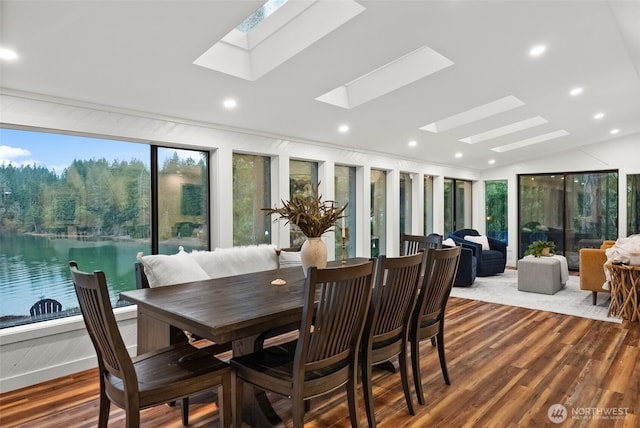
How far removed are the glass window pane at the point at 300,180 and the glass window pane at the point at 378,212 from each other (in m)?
1.38

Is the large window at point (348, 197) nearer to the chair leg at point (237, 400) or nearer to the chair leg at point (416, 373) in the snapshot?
the chair leg at point (416, 373)

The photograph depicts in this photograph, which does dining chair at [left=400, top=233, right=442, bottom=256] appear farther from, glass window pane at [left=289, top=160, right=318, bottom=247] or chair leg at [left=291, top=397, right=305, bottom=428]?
chair leg at [left=291, top=397, right=305, bottom=428]

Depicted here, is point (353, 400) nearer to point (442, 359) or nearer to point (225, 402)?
point (225, 402)

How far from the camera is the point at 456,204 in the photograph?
351 inches

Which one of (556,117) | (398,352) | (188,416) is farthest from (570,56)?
(188,416)

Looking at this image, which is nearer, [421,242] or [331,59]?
[331,59]

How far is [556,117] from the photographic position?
5.79 meters

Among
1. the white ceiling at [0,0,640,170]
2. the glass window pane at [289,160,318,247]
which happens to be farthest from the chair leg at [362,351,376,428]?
the glass window pane at [289,160,318,247]

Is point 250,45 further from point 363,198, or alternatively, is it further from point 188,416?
point 363,198

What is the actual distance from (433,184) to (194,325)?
6803 millimetres

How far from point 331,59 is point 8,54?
7.17ft

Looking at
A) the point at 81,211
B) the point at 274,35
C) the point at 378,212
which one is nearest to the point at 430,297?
the point at 274,35

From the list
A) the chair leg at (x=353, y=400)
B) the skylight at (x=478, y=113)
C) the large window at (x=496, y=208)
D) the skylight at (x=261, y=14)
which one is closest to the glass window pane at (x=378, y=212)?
the skylight at (x=478, y=113)

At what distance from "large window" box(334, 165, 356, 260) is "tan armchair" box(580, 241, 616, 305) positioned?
3118 mm
